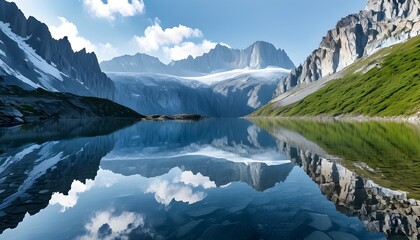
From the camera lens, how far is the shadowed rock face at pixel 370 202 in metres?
13.5

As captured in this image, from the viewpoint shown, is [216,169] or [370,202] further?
[216,169]

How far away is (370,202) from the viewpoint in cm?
1681

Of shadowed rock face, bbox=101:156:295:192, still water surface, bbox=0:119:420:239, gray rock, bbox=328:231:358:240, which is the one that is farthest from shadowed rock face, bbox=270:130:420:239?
shadowed rock face, bbox=101:156:295:192

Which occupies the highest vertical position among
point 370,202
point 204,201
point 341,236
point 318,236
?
point 370,202

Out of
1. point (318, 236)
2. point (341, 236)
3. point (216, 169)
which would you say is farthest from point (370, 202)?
point (216, 169)

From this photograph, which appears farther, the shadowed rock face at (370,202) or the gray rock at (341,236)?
the shadowed rock face at (370,202)

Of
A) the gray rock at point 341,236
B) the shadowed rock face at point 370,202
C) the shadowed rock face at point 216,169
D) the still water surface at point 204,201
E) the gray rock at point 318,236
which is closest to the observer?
the gray rock at point 341,236

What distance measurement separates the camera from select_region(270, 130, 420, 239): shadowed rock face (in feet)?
44.1

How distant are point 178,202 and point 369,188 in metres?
12.3

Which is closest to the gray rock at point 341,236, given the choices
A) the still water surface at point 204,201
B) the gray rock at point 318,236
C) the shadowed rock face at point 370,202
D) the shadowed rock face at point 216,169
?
the still water surface at point 204,201

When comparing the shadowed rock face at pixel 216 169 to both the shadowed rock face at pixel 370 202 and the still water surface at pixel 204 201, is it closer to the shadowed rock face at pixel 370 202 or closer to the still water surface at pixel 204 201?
the still water surface at pixel 204 201

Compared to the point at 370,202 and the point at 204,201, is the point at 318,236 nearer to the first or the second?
the point at 370,202

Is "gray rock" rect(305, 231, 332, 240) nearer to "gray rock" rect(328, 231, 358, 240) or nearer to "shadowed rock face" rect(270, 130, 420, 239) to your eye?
"gray rock" rect(328, 231, 358, 240)

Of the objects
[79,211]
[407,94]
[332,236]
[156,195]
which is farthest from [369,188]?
[407,94]
